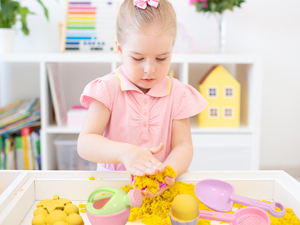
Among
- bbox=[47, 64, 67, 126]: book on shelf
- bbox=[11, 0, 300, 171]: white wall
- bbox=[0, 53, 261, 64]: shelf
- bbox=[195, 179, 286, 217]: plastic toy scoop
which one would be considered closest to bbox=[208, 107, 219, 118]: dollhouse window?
bbox=[0, 53, 261, 64]: shelf

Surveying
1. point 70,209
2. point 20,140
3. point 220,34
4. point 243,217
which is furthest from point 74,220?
point 220,34

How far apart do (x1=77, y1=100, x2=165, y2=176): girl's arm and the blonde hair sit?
0.20 meters

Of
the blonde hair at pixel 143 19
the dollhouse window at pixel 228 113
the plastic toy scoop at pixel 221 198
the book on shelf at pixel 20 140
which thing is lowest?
the book on shelf at pixel 20 140

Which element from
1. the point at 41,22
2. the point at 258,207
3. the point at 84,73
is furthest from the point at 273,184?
the point at 41,22

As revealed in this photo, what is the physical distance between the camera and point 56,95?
5.85 ft

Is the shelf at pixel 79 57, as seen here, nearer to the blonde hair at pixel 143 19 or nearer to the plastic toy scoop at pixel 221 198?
the blonde hair at pixel 143 19

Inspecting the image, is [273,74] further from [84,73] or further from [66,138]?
[66,138]

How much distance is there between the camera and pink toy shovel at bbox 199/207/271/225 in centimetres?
55

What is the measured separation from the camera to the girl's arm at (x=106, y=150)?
1.97 ft

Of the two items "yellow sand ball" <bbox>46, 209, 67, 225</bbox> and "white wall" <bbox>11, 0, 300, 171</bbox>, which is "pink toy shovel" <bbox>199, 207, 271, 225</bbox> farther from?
"white wall" <bbox>11, 0, 300, 171</bbox>

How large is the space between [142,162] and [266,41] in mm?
1737

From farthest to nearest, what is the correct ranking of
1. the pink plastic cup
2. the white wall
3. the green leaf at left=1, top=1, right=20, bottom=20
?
1. the white wall
2. the green leaf at left=1, top=1, right=20, bottom=20
3. the pink plastic cup

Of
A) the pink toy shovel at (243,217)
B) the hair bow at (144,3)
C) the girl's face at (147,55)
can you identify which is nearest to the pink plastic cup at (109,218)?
the pink toy shovel at (243,217)

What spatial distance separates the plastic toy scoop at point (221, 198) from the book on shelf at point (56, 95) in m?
1.26
